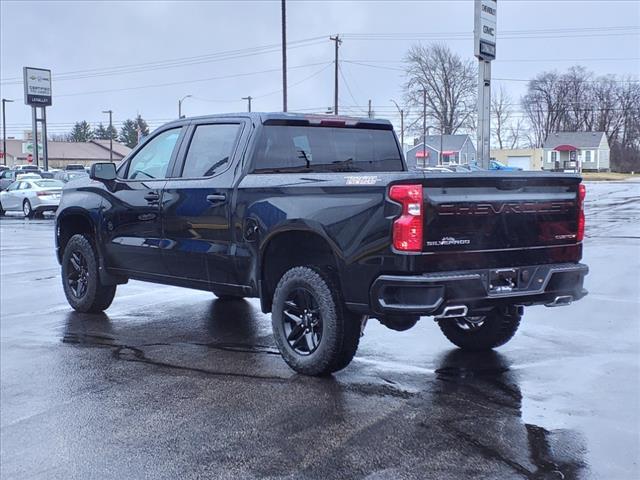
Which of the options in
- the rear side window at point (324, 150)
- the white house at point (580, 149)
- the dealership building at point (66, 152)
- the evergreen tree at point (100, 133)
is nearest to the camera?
the rear side window at point (324, 150)

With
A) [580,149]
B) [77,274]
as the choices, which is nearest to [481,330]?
[77,274]

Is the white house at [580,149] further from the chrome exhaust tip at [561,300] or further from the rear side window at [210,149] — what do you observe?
the chrome exhaust tip at [561,300]

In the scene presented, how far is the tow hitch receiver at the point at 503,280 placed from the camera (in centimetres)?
511

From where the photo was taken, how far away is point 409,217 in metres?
4.82

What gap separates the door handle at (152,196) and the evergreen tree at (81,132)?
147692 mm

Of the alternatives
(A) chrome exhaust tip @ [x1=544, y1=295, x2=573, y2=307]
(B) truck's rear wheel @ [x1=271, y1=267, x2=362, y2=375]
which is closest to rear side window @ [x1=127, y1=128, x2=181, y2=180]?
(B) truck's rear wheel @ [x1=271, y1=267, x2=362, y2=375]

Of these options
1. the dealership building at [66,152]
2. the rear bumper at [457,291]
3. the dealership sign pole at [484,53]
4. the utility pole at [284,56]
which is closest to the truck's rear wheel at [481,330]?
the rear bumper at [457,291]

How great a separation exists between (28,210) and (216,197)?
24481mm

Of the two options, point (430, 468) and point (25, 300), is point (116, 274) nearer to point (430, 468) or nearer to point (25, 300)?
point (25, 300)

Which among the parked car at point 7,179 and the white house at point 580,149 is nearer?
the parked car at point 7,179

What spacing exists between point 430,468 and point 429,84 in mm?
94424

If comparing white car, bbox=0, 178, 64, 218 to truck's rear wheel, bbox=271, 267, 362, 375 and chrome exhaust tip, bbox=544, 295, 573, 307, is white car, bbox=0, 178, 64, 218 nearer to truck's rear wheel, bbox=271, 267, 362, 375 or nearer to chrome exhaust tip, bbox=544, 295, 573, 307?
truck's rear wheel, bbox=271, 267, 362, 375

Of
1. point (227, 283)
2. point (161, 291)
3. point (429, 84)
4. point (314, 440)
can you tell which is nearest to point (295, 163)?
point (227, 283)

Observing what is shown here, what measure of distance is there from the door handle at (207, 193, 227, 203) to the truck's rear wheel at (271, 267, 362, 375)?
0.92 meters
